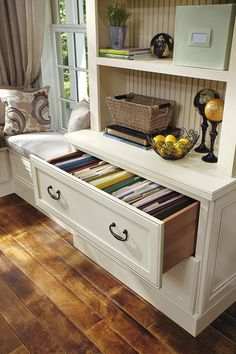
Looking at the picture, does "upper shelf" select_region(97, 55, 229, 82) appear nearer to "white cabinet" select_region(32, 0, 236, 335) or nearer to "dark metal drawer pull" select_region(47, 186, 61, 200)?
"white cabinet" select_region(32, 0, 236, 335)

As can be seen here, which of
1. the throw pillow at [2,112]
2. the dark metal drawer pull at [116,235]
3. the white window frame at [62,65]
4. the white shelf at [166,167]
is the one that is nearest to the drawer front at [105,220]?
the dark metal drawer pull at [116,235]

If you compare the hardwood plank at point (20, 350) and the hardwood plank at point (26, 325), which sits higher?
the hardwood plank at point (20, 350)

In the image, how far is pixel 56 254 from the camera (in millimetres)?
2098

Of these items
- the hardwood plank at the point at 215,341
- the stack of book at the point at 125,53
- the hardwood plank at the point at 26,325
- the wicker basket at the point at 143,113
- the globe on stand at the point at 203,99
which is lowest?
the hardwood plank at the point at 26,325

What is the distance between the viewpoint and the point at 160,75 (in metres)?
1.69

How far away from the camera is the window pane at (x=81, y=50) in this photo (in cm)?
263

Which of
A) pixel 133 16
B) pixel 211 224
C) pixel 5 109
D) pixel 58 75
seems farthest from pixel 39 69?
pixel 211 224

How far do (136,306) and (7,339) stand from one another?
1.98 feet

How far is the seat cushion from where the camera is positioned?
2.35m

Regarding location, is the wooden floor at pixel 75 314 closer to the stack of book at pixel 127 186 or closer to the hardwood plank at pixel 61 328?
the hardwood plank at pixel 61 328

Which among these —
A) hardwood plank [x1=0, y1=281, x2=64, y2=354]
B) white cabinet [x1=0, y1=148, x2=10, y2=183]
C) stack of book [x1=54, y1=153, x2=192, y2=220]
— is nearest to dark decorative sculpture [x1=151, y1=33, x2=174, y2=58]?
stack of book [x1=54, y1=153, x2=192, y2=220]

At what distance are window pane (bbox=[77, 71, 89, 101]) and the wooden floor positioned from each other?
1.26 m

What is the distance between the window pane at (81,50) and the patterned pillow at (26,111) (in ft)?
1.13

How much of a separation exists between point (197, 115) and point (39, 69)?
6.13 ft
